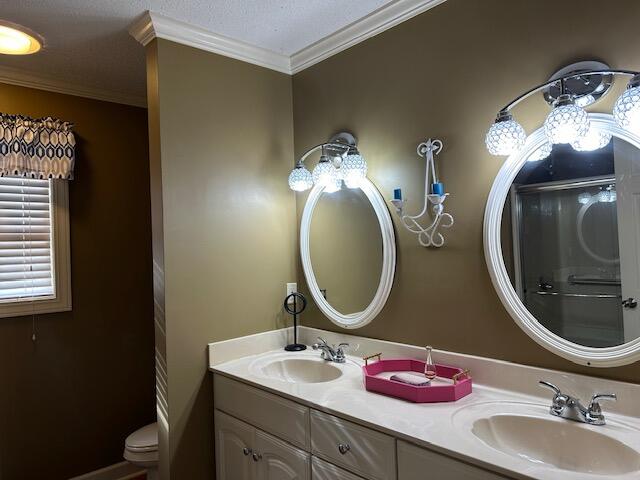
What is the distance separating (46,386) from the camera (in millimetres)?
2604

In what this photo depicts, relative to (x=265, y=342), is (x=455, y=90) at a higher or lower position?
higher

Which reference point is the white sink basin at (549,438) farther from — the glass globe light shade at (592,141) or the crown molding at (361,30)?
the crown molding at (361,30)

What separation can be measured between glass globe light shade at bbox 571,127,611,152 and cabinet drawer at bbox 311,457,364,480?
1.30 m

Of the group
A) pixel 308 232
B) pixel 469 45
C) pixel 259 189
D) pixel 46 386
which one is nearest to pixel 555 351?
pixel 469 45

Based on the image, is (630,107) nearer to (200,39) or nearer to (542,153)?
(542,153)

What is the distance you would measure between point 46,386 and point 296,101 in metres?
2.18

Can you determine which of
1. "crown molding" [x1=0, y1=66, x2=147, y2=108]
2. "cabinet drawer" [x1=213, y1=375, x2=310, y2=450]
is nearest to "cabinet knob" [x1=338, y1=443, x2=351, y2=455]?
"cabinet drawer" [x1=213, y1=375, x2=310, y2=450]

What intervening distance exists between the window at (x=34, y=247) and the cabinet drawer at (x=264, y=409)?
1.24 metres

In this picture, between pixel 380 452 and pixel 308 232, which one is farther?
pixel 308 232

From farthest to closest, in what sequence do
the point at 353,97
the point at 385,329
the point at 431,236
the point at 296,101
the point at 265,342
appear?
the point at 296,101 → the point at 265,342 → the point at 353,97 → the point at 385,329 → the point at 431,236

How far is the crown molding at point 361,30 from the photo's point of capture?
6.35 feet

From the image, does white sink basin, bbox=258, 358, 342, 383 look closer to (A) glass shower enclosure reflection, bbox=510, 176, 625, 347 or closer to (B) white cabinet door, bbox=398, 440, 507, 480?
(B) white cabinet door, bbox=398, 440, 507, 480

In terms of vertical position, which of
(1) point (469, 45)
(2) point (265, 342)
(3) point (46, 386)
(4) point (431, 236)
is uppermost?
(1) point (469, 45)

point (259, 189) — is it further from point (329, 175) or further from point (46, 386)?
point (46, 386)
